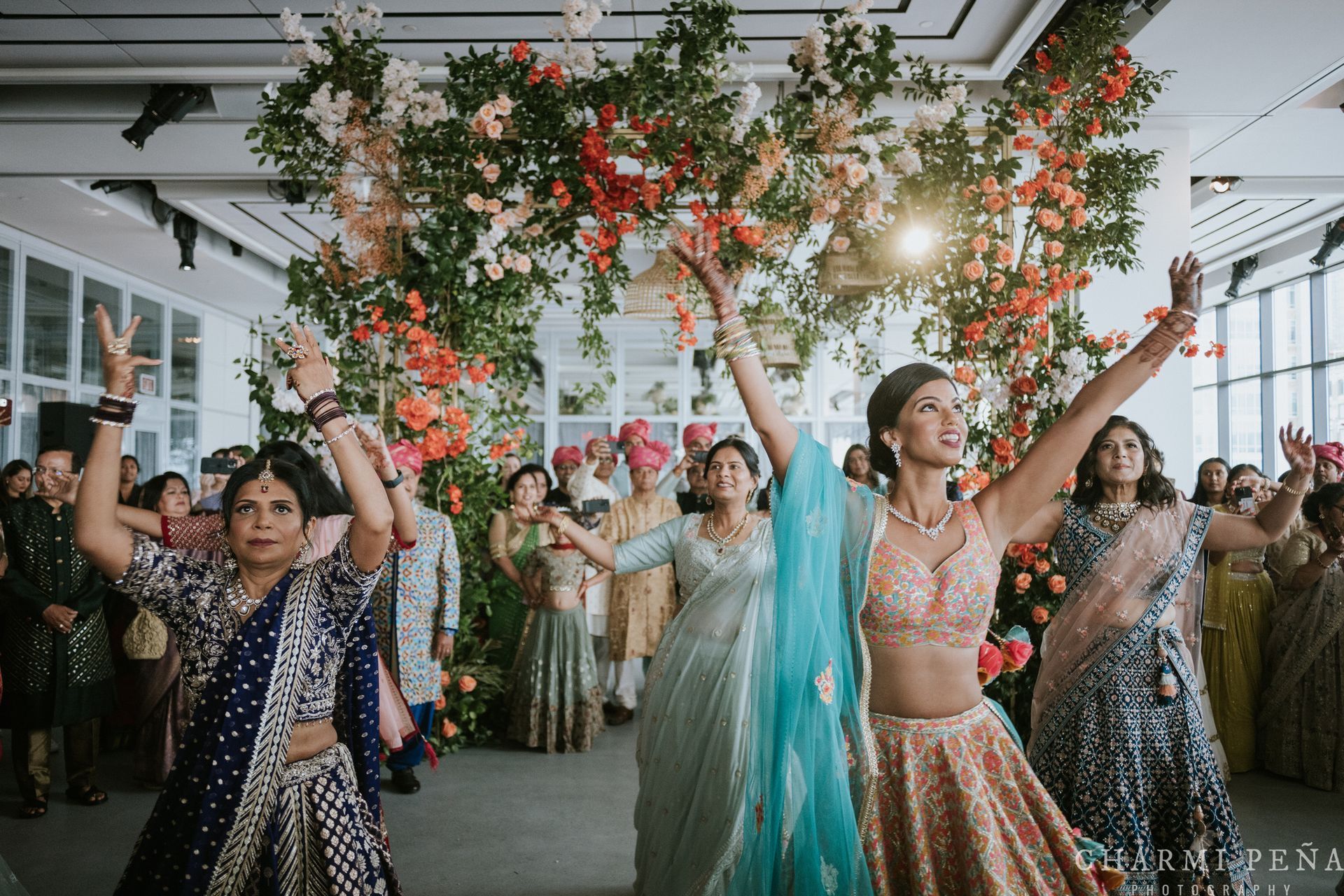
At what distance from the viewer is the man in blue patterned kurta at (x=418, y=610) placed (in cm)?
407

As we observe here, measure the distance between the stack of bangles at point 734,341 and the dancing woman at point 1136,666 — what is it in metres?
1.65

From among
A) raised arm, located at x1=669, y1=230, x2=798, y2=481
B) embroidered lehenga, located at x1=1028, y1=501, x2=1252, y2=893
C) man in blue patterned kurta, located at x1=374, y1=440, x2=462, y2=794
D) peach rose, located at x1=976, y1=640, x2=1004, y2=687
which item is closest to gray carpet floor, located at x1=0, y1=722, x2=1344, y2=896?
man in blue patterned kurta, located at x1=374, y1=440, x2=462, y2=794

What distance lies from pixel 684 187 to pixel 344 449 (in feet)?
9.18

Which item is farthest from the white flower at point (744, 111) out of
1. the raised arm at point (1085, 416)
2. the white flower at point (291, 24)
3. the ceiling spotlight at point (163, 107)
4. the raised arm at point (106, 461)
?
the ceiling spotlight at point (163, 107)

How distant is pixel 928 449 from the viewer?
1930mm

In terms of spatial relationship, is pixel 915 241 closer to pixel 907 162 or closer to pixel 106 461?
pixel 907 162

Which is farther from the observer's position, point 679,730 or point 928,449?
point 679,730

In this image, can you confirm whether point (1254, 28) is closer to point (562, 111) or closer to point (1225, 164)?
point (1225, 164)

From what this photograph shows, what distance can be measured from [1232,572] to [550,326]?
28.7ft

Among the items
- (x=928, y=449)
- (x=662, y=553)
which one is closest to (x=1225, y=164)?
(x=662, y=553)

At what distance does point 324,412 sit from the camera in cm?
178

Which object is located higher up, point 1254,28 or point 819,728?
point 1254,28

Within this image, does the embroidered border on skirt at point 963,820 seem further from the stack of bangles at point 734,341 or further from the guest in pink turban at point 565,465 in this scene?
Answer: the guest in pink turban at point 565,465

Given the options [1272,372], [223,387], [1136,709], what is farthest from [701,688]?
[223,387]
